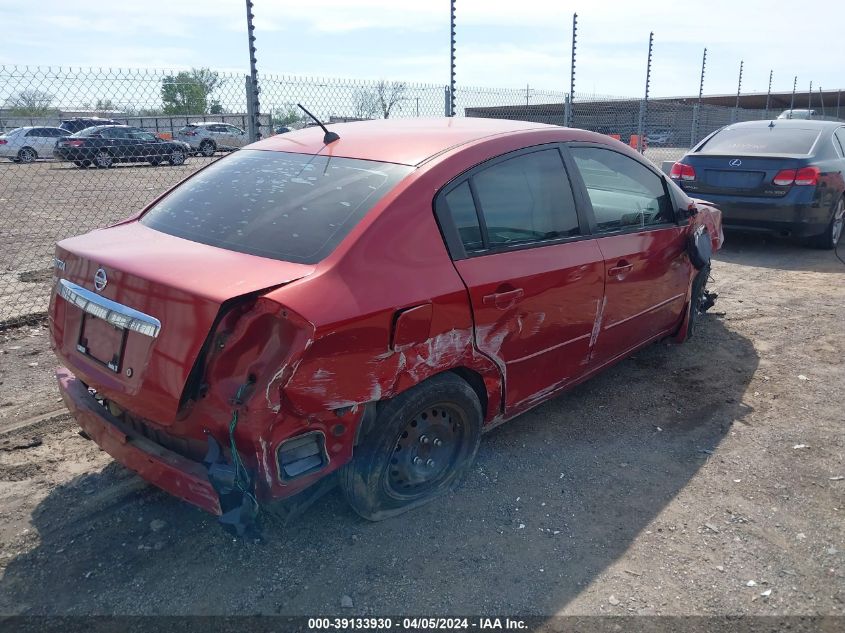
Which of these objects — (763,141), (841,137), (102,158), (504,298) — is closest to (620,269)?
(504,298)

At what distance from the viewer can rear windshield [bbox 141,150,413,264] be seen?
8.83ft

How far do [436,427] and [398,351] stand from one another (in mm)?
581

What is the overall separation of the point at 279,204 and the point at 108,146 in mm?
15778

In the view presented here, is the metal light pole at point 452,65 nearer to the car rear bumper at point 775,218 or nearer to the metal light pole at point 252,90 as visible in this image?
the metal light pole at point 252,90

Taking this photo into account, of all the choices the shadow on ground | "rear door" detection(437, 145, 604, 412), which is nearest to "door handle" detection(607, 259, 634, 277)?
"rear door" detection(437, 145, 604, 412)

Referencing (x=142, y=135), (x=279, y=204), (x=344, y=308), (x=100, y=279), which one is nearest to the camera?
(x=344, y=308)

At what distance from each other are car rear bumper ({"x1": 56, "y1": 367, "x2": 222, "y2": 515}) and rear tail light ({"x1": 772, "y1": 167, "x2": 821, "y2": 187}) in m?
7.51

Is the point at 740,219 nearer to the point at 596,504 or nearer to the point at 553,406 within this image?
the point at 553,406

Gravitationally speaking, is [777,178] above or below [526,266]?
above

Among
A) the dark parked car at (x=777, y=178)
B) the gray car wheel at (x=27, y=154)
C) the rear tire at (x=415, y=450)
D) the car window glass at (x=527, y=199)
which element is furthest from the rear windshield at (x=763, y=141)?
the gray car wheel at (x=27, y=154)

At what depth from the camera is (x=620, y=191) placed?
4039mm

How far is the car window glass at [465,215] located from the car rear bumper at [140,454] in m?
1.47

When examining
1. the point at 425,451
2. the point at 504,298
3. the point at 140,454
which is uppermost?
the point at 504,298

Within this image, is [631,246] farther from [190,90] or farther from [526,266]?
[190,90]
